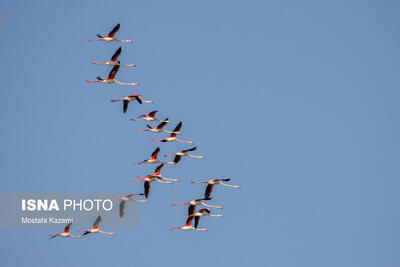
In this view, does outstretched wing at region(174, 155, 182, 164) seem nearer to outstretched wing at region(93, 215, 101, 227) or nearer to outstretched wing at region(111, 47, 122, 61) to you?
outstretched wing at region(93, 215, 101, 227)

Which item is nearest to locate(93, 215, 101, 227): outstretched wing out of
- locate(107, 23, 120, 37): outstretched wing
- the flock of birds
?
the flock of birds

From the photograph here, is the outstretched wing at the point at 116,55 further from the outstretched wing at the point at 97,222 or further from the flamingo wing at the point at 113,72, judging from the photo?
the outstretched wing at the point at 97,222

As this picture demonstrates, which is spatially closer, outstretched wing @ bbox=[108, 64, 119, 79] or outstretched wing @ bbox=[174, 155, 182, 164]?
outstretched wing @ bbox=[108, 64, 119, 79]

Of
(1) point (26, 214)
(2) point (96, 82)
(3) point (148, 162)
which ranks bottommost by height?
(1) point (26, 214)

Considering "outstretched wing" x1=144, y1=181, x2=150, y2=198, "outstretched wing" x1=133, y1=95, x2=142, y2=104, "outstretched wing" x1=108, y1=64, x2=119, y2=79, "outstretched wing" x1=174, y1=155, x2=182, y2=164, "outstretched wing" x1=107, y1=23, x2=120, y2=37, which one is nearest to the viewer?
"outstretched wing" x1=107, y1=23, x2=120, y2=37

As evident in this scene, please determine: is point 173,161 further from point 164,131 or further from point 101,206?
point 101,206

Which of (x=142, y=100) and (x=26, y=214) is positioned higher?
(x=142, y=100)

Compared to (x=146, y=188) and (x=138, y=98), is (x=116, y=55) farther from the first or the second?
(x=146, y=188)

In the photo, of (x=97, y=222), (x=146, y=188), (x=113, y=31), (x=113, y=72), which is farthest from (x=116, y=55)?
(x=97, y=222)

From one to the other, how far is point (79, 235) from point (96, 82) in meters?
10.2

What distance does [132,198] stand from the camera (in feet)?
225

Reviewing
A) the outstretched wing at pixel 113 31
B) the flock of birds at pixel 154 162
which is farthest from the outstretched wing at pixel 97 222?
the outstretched wing at pixel 113 31

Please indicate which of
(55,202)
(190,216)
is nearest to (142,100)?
(190,216)

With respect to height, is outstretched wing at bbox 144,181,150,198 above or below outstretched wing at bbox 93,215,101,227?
above
